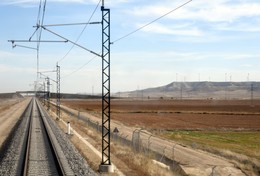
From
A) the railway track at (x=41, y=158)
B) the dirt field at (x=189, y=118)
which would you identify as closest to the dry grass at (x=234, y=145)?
the dirt field at (x=189, y=118)

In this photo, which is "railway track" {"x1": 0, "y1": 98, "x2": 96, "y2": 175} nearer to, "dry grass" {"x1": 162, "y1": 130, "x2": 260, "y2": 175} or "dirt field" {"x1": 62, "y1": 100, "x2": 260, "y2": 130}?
"dry grass" {"x1": 162, "y1": 130, "x2": 260, "y2": 175}

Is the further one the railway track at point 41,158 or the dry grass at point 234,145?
the dry grass at point 234,145

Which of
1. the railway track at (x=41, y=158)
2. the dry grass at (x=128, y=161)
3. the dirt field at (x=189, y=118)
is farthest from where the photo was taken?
the dirt field at (x=189, y=118)

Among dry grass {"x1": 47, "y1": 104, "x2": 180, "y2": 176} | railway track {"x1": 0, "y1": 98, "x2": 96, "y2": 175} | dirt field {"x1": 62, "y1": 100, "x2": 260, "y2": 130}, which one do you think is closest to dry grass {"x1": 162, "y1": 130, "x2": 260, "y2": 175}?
dry grass {"x1": 47, "y1": 104, "x2": 180, "y2": 176}

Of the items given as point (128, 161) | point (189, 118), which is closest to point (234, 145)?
point (128, 161)

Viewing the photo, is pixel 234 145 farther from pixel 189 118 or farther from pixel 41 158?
pixel 189 118

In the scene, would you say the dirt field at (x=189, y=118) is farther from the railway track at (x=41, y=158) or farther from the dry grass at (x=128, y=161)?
the dry grass at (x=128, y=161)

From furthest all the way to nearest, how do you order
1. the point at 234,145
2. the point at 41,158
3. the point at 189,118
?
the point at 189,118 → the point at 234,145 → the point at 41,158

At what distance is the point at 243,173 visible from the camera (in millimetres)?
27812

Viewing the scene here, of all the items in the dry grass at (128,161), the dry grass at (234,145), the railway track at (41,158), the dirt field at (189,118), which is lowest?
the dry grass at (234,145)

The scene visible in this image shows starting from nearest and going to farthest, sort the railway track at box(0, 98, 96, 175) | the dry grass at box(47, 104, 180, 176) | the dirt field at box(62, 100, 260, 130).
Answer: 1. the railway track at box(0, 98, 96, 175)
2. the dry grass at box(47, 104, 180, 176)
3. the dirt field at box(62, 100, 260, 130)

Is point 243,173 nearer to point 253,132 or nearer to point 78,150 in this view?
point 78,150

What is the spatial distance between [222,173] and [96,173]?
31.8 ft

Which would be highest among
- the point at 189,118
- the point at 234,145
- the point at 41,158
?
the point at 41,158
